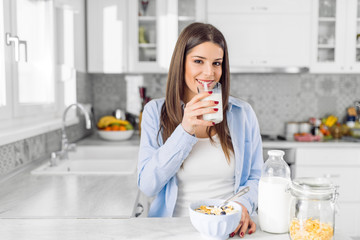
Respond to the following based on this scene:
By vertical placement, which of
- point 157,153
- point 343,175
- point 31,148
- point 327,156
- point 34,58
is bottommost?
point 343,175

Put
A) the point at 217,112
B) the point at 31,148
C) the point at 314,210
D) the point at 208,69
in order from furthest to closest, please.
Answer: the point at 31,148, the point at 208,69, the point at 217,112, the point at 314,210

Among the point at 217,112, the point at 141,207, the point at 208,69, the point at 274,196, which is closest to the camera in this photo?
the point at 274,196

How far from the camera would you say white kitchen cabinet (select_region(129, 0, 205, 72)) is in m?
3.27

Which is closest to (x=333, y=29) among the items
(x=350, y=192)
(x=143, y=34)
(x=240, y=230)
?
(x=350, y=192)

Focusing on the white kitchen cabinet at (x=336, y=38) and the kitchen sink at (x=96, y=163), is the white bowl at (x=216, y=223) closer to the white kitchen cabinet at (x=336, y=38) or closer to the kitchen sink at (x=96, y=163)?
the kitchen sink at (x=96, y=163)

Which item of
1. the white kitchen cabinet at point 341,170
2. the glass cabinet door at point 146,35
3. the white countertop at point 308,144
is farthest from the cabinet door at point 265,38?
the white kitchen cabinet at point 341,170

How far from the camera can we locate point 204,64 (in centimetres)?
140

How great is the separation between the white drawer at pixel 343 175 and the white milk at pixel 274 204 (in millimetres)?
2207

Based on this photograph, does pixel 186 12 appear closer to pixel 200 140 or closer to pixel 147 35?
pixel 147 35

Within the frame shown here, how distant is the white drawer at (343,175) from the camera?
10.1 ft

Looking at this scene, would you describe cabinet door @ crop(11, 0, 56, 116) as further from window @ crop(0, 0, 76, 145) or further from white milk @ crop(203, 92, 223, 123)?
white milk @ crop(203, 92, 223, 123)

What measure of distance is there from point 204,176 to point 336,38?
2.50m

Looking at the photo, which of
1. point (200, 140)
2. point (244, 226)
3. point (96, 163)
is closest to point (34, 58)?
point (96, 163)

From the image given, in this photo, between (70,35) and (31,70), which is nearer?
(31,70)
